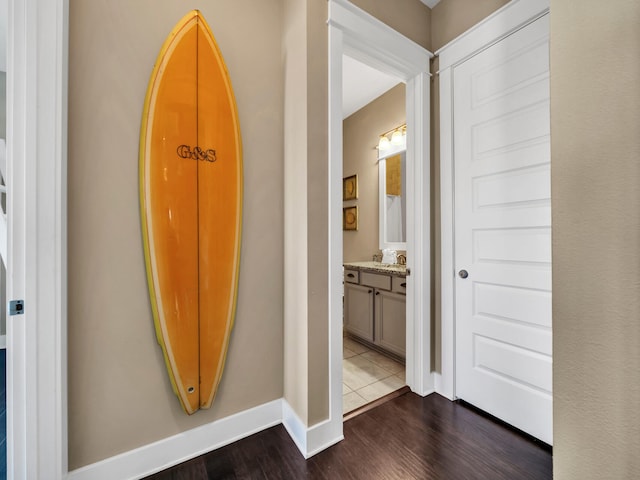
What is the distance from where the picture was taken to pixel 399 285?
2.40 m

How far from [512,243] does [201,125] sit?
1.89m

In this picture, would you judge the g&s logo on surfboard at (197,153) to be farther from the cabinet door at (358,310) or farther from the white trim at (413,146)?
the cabinet door at (358,310)

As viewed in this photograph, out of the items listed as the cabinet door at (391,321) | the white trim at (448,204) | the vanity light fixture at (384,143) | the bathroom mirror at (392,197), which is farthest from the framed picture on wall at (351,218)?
the white trim at (448,204)

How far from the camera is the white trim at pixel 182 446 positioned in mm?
1206

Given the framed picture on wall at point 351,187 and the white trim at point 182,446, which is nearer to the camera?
the white trim at point 182,446

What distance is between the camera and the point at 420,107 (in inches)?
76.8

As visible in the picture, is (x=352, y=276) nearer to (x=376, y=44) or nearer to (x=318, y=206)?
(x=318, y=206)

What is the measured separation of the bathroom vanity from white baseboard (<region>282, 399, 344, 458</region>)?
112cm

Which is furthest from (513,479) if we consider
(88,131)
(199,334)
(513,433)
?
(88,131)

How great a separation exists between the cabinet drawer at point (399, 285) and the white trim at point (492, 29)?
66.0 inches

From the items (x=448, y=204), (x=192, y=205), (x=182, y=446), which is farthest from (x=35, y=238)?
(x=448, y=204)

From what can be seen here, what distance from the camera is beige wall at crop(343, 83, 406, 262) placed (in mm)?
3084

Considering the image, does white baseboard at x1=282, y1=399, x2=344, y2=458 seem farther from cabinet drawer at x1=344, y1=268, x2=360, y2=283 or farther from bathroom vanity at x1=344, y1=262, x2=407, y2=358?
cabinet drawer at x1=344, y1=268, x2=360, y2=283

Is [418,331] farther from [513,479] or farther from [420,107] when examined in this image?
[420,107]
